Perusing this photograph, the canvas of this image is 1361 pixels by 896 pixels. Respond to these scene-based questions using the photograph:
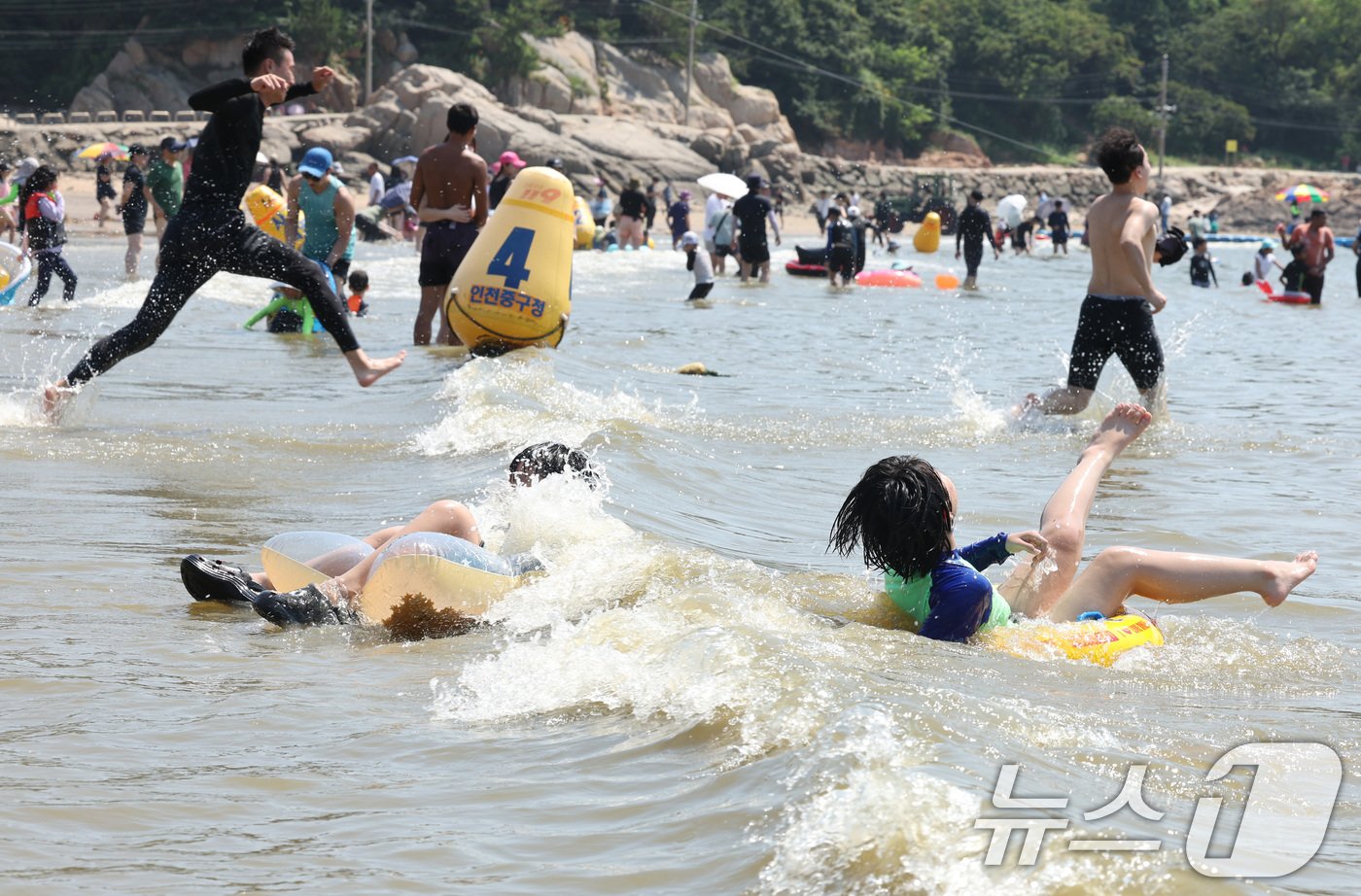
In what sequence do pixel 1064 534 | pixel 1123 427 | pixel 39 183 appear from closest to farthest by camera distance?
pixel 1064 534 → pixel 1123 427 → pixel 39 183

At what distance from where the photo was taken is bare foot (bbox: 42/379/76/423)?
25.5 ft

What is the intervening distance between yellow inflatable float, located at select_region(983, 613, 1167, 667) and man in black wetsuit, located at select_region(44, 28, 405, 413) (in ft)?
11.5

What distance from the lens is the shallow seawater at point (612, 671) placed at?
297 cm

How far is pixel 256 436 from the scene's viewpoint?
8188 millimetres

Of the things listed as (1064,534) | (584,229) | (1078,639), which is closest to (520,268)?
(1064,534)

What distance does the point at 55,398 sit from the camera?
308 inches

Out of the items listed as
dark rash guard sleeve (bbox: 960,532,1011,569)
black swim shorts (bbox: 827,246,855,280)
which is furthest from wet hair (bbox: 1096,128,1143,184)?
black swim shorts (bbox: 827,246,855,280)

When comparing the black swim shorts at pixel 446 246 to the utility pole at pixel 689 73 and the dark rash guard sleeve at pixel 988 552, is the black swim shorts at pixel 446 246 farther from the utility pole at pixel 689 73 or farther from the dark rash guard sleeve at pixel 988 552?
the utility pole at pixel 689 73

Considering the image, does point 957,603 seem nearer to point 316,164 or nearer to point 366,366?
point 366,366

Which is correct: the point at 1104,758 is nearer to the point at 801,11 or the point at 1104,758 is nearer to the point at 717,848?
the point at 717,848

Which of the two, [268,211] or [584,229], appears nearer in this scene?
[268,211]

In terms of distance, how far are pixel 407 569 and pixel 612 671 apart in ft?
3.31

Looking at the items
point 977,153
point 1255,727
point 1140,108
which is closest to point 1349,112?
point 1140,108

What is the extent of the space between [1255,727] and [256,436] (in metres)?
5.54
